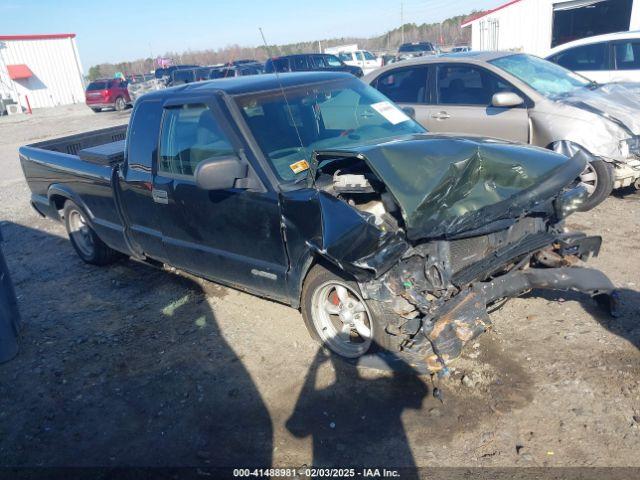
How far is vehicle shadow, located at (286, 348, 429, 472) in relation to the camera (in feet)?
9.53

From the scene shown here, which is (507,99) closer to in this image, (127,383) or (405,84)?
(405,84)

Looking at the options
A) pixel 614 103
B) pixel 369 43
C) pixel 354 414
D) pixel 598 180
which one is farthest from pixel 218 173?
pixel 369 43

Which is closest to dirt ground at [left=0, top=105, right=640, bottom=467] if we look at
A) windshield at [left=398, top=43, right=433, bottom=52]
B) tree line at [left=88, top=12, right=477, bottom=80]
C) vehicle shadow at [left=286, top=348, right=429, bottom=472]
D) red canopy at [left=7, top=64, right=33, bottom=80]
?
vehicle shadow at [left=286, top=348, right=429, bottom=472]

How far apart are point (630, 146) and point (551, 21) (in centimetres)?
2117

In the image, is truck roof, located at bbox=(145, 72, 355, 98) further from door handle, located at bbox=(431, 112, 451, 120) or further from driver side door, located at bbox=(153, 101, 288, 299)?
door handle, located at bbox=(431, 112, 451, 120)

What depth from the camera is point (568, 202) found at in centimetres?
348

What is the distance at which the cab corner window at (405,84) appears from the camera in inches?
280

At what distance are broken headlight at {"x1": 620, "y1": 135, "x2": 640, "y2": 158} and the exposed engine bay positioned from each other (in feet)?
8.84

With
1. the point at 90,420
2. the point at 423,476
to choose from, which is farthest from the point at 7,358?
the point at 423,476

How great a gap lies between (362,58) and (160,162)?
2658 centimetres

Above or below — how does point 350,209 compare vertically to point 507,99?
below

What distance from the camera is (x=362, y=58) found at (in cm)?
2897

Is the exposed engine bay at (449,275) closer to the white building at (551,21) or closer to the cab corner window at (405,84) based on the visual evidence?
the cab corner window at (405,84)

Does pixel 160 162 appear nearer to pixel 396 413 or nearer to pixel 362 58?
pixel 396 413
